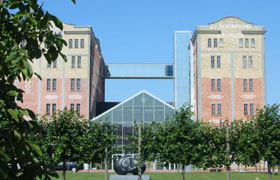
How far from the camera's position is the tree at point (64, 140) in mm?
30594

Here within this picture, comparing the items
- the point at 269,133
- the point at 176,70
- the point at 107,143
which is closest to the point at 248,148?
the point at 269,133

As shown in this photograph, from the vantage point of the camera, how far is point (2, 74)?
388cm

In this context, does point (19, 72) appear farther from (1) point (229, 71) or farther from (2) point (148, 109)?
(1) point (229, 71)

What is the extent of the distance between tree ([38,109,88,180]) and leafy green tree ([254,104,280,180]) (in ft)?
38.9

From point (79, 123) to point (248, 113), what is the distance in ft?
124

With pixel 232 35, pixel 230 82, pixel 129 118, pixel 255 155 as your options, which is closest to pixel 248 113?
pixel 230 82

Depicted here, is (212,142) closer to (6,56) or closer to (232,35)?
(6,56)

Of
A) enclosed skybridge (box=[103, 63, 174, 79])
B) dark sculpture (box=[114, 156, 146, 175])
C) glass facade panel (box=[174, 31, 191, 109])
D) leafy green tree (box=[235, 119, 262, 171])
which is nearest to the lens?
leafy green tree (box=[235, 119, 262, 171])

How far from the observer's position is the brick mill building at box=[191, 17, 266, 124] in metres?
65.4

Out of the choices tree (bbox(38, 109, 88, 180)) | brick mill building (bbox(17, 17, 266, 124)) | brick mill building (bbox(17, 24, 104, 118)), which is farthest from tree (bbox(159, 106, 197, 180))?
brick mill building (bbox(17, 24, 104, 118))

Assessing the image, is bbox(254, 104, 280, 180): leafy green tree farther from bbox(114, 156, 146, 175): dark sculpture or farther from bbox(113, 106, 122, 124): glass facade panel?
bbox(113, 106, 122, 124): glass facade panel

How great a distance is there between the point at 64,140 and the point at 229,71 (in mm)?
39525

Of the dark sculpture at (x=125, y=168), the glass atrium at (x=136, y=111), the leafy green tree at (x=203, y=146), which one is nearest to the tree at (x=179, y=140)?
the leafy green tree at (x=203, y=146)

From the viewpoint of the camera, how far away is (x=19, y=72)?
3951 millimetres
